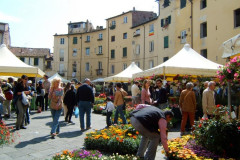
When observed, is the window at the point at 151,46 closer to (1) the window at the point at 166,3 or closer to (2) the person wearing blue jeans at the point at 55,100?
(1) the window at the point at 166,3

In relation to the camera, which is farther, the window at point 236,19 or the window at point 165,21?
the window at point 165,21

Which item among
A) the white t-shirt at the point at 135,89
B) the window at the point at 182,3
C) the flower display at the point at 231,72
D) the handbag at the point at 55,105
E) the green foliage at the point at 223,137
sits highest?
the window at the point at 182,3

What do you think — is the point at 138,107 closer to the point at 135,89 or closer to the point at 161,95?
the point at 161,95

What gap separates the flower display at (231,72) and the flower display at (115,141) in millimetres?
2504

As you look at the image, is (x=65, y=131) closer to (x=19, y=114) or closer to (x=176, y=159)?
(x=19, y=114)

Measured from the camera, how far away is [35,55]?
166 ft

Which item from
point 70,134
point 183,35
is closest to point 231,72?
point 70,134

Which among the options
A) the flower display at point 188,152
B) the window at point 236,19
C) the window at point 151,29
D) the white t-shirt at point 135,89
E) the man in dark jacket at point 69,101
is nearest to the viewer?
the flower display at point 188,152

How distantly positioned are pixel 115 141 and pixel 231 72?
3.09m

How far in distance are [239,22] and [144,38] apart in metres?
16.1

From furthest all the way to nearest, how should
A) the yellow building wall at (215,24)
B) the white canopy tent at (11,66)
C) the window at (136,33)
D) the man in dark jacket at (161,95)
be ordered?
1. the window at (136,33)
2. the yellow building wall at (215,24)
3. the white canopy tent at (11,66)
4. the man in dark jacket at (161,95)

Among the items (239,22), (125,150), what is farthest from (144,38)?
(125,150)

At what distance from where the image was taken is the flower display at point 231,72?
502cm

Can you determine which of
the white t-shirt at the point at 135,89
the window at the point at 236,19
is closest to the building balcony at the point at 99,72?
the window at the point at 236,19
